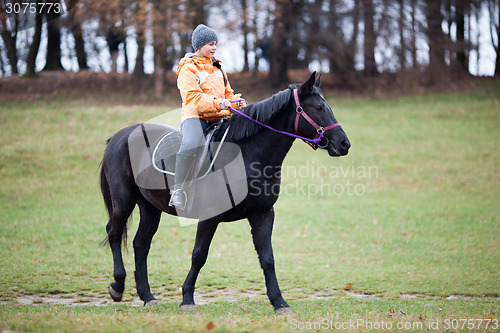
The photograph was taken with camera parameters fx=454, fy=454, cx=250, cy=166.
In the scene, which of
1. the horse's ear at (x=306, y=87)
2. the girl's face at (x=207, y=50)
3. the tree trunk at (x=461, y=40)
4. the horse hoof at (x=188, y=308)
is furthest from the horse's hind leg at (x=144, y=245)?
the tree trunk at (x=461, y=40)

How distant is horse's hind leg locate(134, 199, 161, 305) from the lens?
6457mm

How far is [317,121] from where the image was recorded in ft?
16.9

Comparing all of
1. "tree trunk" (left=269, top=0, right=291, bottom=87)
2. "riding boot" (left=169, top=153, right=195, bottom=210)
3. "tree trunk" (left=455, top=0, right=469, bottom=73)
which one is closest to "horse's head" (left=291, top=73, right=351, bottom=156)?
"riding boot" (left=169, top=153, right=195, bottom=210)

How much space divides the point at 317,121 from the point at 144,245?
3204 millimetres

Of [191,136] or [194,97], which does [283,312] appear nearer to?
[191,136]

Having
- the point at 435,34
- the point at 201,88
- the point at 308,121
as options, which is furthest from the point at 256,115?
the point at 435,34

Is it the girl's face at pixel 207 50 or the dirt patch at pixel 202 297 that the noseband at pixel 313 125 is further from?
the dirt patch at pixel 202 297

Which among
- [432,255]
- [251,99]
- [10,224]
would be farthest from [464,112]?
[10,224]

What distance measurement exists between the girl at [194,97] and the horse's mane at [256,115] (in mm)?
144

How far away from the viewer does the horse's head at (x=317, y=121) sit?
5051 mm

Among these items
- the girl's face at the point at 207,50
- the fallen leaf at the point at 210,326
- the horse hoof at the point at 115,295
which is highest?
the girl's face at the point at 207,50

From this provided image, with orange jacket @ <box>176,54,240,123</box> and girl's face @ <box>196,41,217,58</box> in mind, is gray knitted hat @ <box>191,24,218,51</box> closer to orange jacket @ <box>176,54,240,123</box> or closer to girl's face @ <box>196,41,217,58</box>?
girl's face @ <box>196,41,217,58</box>

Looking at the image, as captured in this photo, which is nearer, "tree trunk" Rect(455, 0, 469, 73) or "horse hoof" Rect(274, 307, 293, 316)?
"horse hoof" Rect(274, 307, 293, 316)

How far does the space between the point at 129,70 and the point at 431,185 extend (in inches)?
966
